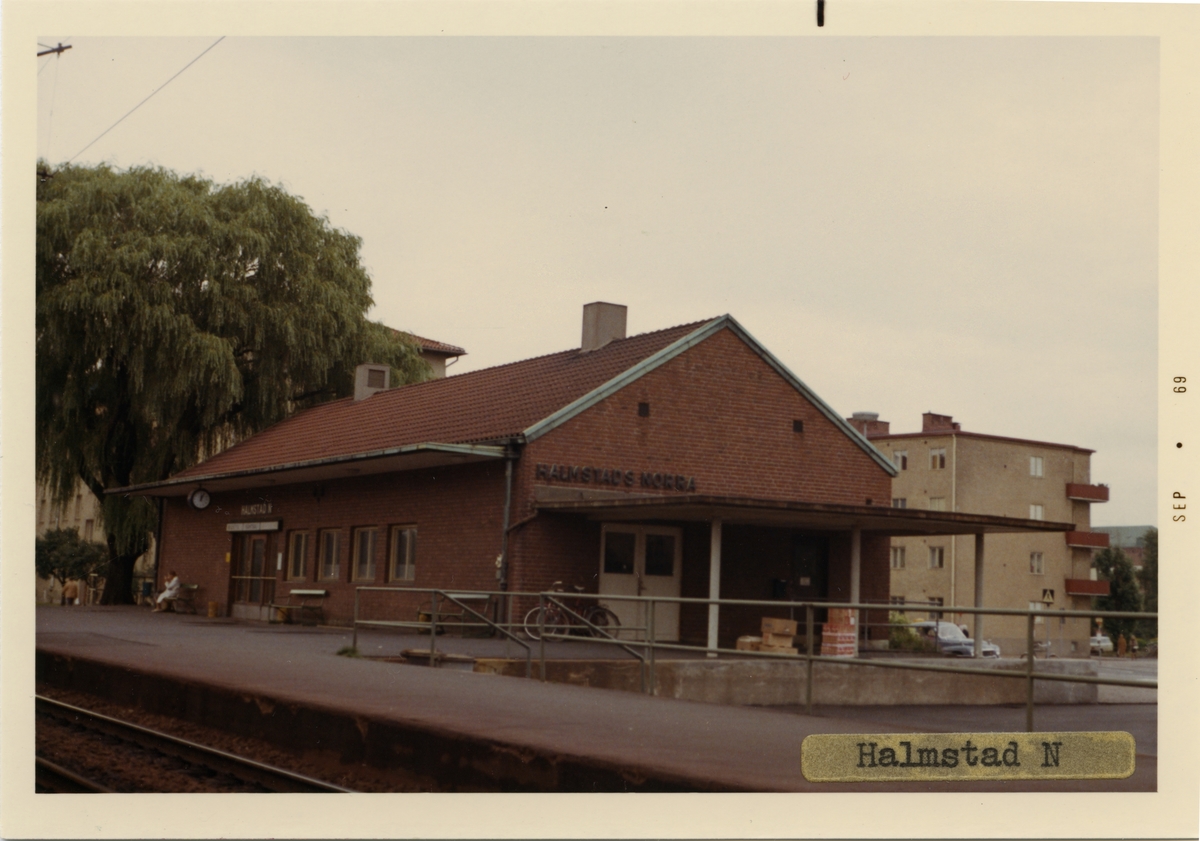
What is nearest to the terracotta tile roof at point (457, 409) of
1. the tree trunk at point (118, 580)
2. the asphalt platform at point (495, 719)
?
the tree trunk at point (118, 580)

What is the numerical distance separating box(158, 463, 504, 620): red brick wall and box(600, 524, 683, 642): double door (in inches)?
86.2

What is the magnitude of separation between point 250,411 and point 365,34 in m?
23.6

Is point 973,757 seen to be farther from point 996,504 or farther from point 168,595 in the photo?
point 996,504

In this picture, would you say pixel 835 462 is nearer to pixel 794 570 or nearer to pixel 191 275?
pixel 794 570

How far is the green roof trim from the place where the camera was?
21031 mm

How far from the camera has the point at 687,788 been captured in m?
6.50

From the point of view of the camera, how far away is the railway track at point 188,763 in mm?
8117

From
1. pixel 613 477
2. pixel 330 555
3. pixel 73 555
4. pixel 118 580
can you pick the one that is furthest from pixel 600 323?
pixel 118 580

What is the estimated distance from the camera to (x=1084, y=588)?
57156 millimetres

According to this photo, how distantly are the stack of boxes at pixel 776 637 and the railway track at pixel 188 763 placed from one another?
10.8 meters

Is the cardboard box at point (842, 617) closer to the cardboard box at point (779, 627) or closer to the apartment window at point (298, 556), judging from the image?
the cardboard box at point (779, 627)

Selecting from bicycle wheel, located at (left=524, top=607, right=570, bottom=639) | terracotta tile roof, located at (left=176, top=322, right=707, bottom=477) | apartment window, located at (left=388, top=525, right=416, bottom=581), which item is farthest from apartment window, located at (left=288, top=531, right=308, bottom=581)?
bicycle wheel, located at (left=524, top=607, right=570, bottom=639)

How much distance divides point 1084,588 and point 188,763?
54.2 meters

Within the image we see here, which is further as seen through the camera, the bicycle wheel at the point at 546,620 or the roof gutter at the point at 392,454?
the roof gutter at the point at 392,454
